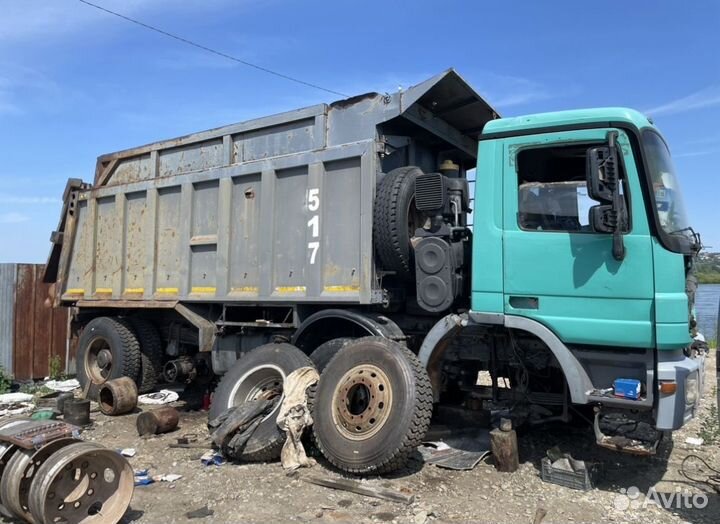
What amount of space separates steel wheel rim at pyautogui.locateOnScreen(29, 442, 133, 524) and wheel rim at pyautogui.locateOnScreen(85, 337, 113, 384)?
423 centimetres

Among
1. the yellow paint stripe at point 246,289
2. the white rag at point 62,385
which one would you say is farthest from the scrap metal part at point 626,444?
the white rag at point 62,385

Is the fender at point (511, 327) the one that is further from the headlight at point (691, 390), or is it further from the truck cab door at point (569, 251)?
the headlight at point (691, 390)

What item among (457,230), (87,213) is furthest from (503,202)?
(87,213)

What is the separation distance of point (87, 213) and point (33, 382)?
11.1 ft

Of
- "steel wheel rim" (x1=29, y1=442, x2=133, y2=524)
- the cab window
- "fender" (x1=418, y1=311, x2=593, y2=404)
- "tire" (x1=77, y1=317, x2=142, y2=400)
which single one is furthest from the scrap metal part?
"tire" (x1=77, y1=317, x2=142, y2=400)

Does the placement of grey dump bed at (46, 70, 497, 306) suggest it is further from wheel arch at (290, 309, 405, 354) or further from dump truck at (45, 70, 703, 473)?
wheel arch at (290, 309, 405, 354)

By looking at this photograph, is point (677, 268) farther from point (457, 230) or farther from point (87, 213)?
point (87, 213)

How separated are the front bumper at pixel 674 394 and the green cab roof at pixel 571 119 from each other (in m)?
1.71

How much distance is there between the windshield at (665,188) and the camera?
13.5ft

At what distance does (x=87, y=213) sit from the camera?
812cm

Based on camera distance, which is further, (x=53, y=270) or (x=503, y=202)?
(x=53, y=270)

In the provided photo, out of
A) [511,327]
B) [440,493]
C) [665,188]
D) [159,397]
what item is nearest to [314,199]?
[511,327]

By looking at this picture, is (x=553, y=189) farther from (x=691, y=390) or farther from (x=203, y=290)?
(x=203, y=290)

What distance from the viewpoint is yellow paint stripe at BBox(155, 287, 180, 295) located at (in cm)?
692
